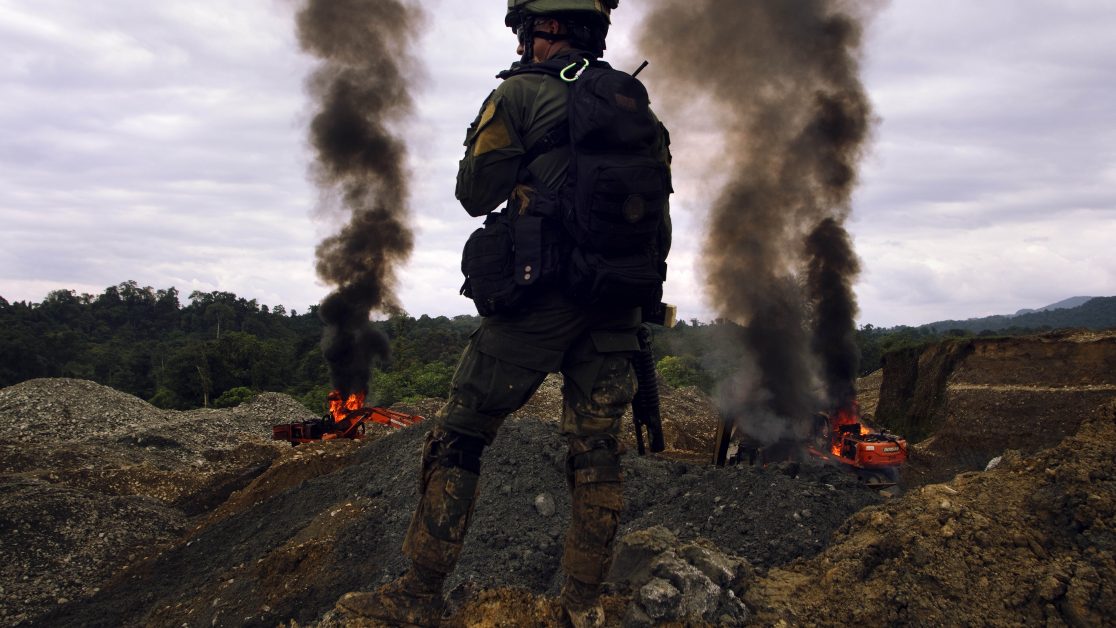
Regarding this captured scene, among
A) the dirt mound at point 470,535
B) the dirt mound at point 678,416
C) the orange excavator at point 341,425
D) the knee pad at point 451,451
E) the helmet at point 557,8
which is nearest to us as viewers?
the knee pad at point 451,451

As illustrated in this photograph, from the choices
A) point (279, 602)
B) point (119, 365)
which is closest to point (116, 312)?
point (119, 365)

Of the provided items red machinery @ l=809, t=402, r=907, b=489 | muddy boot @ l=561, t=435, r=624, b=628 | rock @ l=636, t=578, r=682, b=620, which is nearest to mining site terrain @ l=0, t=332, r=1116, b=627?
rock @ l=636, t=578, r=682, b=620

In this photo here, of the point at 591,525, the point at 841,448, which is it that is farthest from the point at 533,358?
the point at 841,448

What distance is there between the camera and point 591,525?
9.12 ft

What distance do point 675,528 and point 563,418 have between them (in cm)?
199

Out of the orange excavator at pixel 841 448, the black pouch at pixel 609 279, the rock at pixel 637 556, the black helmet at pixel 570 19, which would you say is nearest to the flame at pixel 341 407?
the orange excavator at pixel 841 448

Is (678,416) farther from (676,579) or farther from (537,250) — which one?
(537,250)

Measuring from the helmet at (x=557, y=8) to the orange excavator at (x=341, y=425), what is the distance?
8697 mm

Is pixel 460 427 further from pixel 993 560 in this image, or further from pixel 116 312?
pixel 116 312

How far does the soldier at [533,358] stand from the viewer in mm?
2717

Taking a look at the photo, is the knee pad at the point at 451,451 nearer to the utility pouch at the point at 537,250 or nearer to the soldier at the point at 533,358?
the soldier at the point at 533,358

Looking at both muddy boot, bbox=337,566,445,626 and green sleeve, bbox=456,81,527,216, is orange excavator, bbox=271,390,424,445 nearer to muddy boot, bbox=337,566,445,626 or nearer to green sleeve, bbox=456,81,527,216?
muddy boot, bbox=337,566,445,626

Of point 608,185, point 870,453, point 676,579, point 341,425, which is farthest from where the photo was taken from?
point 341,425

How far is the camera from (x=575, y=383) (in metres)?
2.87
